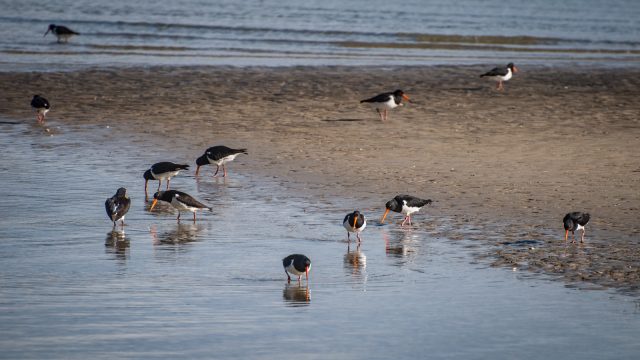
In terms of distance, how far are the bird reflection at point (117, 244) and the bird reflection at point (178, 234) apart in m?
0.44

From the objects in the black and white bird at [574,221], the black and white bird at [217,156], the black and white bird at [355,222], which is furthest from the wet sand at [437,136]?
the black and white bird at [355,222]

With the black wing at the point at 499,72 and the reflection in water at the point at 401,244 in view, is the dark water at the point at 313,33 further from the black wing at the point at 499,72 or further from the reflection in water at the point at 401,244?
the reflection in water at the point at 401,244

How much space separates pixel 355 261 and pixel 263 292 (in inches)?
77.2

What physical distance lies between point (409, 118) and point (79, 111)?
832cm

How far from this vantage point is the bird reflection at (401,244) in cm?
1473

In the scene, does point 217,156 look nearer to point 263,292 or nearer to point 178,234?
point 178,234

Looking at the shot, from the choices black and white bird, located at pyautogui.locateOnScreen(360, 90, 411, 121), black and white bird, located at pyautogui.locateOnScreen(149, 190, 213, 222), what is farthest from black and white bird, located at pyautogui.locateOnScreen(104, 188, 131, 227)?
black and white bird, located at pyautogui.locateOnScreen(360, 90, 411, 121)

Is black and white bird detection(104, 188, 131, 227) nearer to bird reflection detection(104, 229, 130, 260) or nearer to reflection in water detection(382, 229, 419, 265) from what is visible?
bird reflection detection(104, 229, 130, 260)

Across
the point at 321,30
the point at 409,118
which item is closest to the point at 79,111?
the point at 409,118

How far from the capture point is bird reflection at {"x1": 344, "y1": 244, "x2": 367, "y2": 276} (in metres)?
13.8

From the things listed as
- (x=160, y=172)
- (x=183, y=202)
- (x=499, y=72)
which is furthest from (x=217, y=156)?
(x=499, y=72)

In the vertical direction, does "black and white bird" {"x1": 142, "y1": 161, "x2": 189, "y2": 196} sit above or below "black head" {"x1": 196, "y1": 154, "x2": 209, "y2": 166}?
below

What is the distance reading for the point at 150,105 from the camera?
27.7 m

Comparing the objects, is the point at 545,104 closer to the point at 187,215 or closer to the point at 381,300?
the point at 187,215
